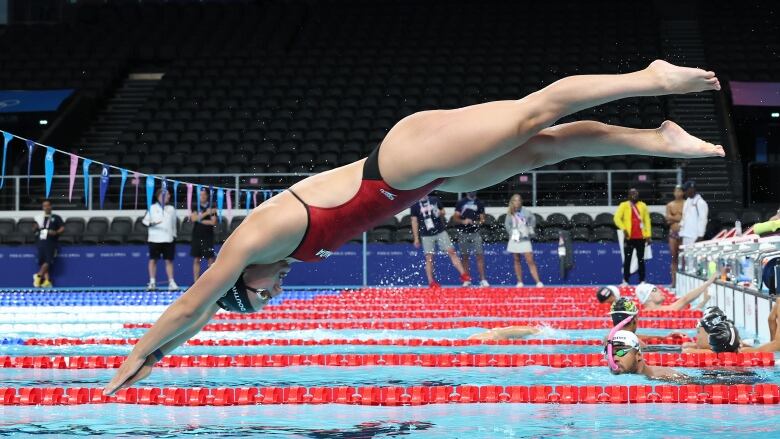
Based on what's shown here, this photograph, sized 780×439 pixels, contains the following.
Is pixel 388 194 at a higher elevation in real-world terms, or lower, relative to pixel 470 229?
lower

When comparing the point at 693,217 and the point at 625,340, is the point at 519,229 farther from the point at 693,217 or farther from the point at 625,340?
the point at 625,340

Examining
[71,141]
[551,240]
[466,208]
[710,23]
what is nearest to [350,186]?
[466,208]

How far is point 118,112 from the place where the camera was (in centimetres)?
2261

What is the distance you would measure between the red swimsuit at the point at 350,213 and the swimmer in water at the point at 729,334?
3.64 m

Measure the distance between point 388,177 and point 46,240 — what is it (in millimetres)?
13851

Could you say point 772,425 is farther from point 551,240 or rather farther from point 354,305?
point 551,240

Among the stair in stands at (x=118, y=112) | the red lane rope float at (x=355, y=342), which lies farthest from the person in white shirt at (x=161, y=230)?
the red lane rope float at (x=355, y=342)

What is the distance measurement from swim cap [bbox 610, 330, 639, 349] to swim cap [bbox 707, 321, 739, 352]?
3.42ft

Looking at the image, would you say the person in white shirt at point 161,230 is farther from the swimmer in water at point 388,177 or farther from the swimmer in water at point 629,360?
the swimmer in water at point 388,177

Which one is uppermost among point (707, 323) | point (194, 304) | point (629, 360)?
point (194, 304)

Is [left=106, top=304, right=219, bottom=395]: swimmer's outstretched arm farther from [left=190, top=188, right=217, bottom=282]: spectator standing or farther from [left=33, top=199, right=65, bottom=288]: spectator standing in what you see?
[left=33, top=199, right=65, bottom=288]: spectator standing

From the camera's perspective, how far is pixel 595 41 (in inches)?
907

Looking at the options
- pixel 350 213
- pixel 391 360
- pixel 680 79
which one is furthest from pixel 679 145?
pixel 391 360

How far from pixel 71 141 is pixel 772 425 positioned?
18.4 meters
